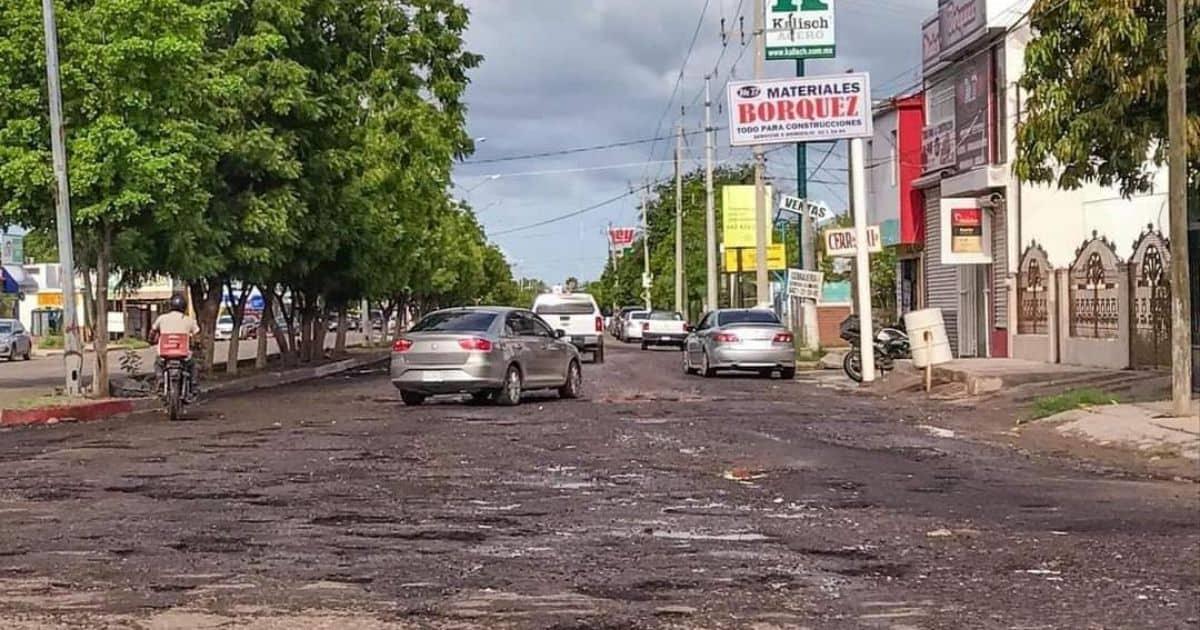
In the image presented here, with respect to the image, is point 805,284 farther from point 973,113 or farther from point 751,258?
point 751,258

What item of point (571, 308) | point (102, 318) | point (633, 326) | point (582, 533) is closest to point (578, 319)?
point (571, 308)

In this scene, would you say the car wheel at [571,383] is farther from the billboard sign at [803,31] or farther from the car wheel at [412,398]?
the billboard sign at [803,31]

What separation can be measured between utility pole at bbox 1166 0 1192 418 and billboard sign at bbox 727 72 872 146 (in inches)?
524

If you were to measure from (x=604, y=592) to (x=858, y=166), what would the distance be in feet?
73.0

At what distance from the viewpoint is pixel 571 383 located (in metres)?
24.5

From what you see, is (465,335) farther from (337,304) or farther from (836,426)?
(337,304)

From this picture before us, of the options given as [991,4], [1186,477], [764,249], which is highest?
[991,4]

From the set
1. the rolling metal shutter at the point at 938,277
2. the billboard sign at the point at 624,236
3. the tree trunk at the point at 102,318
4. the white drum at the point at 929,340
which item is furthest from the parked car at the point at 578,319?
the billboard sign at the point at 624,236

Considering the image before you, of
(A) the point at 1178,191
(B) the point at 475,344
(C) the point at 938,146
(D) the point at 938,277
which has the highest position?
(C) the point at 938,146

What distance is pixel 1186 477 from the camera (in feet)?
42.6

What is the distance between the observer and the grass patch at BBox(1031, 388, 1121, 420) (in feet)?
63.5

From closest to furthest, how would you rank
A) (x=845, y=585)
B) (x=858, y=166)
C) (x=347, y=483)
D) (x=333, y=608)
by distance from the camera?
(x=333, y=608), (x=845, y=585), (x=347, y=483), (x=858, y=166)

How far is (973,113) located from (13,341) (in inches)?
1528

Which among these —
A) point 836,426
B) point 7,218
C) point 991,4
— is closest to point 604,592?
point 836,426
